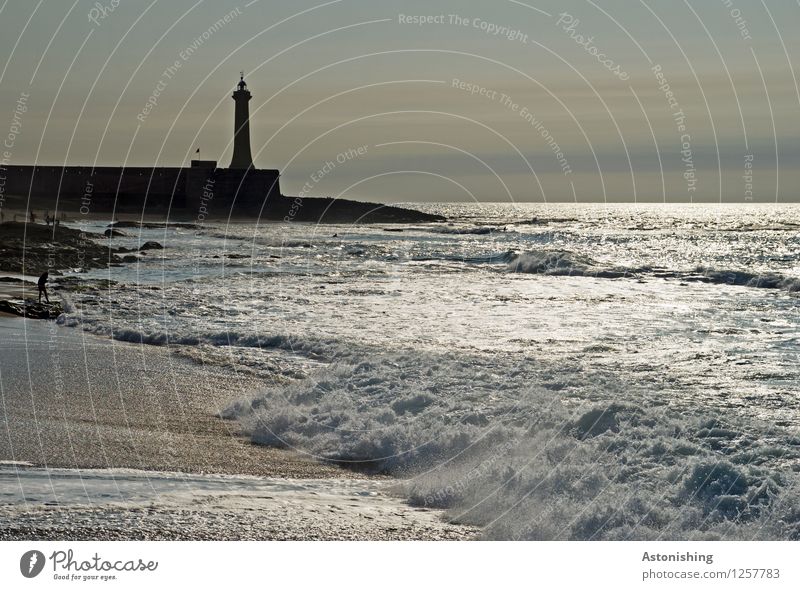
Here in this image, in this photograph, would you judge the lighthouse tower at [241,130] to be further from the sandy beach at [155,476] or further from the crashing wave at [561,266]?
the sandy beach at [155,476]

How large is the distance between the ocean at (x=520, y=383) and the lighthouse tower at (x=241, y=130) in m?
45.3

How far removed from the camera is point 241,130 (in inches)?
3314

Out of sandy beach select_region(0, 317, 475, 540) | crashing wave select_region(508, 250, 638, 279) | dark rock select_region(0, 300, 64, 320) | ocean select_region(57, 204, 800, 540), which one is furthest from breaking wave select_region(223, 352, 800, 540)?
crashing wave select_region(508, 250, 638, 279)

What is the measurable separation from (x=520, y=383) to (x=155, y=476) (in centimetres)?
689

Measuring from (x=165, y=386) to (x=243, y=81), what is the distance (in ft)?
230

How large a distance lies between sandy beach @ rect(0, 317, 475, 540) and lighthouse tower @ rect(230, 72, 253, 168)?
226 ft

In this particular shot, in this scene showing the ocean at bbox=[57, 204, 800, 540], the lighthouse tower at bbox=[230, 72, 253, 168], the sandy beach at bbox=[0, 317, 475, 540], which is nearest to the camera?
the sandy beach at bbox=[0, 317, 475, 540]

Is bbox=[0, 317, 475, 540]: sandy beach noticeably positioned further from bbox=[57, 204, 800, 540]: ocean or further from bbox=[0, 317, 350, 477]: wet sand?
bbox=[57, 204, 800, 540]: ocean

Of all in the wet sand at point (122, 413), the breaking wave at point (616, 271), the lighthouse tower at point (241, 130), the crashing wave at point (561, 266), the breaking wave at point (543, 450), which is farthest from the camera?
the lighthouse tower at point (241, 130)

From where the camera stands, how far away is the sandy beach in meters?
7.16

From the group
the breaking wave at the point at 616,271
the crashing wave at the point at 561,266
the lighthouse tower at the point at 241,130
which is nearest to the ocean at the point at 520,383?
the breaking wave at the point at 616,271

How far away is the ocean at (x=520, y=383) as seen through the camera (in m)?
8.69
